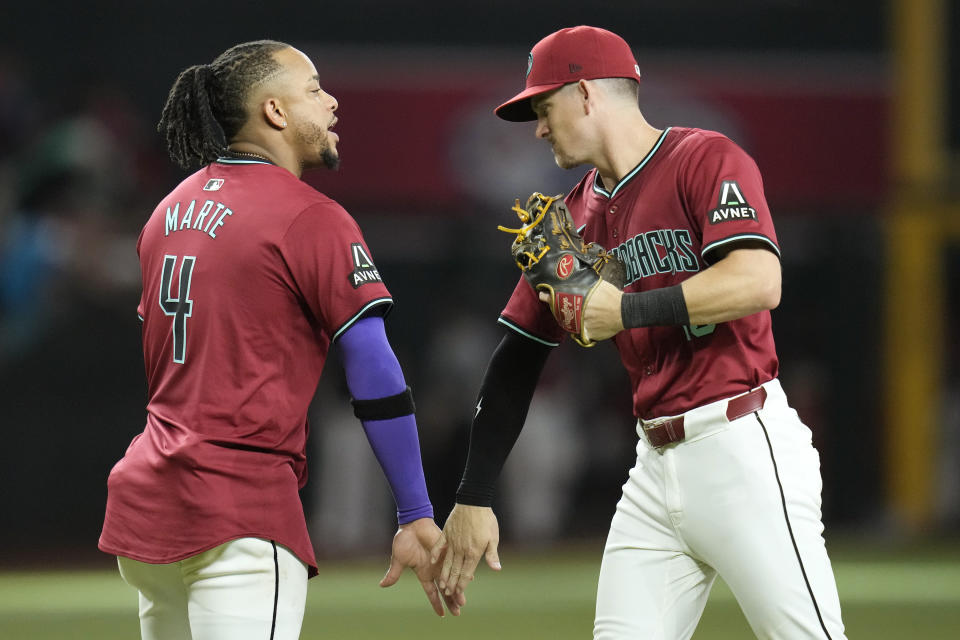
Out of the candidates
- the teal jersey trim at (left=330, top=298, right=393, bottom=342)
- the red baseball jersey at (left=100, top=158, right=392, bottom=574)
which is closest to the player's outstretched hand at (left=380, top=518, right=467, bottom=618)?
the red baseball jersey at (left=100, top=158, right=392, bottom=574)

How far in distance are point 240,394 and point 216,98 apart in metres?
0.85

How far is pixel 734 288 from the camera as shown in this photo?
3262mm

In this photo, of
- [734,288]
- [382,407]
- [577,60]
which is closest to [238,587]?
[382,407]

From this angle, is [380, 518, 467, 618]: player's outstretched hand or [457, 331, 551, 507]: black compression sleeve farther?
[457, 331, 551, 507]: black compression sleeve

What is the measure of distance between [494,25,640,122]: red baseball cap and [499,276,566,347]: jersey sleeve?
613 millimetres

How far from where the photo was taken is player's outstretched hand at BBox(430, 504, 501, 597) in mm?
3734

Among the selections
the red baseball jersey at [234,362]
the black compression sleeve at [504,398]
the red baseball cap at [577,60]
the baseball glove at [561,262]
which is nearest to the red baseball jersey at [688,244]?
the baseball glove at [561,262]

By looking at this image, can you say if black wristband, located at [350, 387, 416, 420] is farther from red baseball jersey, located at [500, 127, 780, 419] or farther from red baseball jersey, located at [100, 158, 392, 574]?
red baseball jersey, located at [500, 127, 780, 419]

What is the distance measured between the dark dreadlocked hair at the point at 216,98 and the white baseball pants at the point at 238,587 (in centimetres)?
105

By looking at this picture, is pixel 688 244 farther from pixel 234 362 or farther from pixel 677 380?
pixel 234 362

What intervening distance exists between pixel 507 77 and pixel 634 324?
881 centimetres

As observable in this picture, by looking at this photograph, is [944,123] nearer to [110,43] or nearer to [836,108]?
[836,108]

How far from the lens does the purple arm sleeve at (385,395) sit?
10.4 feet

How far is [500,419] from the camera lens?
4.03 meters
